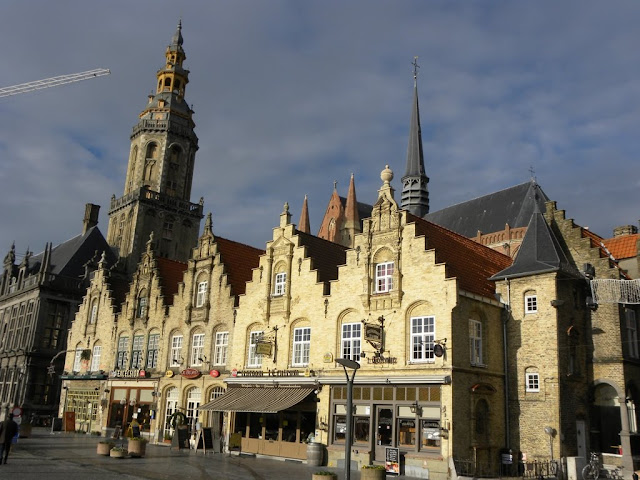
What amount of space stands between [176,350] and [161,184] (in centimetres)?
3648

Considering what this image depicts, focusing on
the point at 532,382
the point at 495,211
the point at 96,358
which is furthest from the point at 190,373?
the point at 495,211

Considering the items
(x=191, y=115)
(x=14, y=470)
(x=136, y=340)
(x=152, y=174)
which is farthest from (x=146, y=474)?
(x=191, y=115)

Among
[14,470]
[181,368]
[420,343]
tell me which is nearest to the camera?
[14,470]

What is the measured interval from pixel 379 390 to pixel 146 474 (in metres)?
10.4

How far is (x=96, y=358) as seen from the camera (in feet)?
150

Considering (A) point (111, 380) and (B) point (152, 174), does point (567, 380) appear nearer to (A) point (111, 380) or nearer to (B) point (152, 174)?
(A) point (111, 380)

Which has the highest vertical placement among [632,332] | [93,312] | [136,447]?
[93,312]

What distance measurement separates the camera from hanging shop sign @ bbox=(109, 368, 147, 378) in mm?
39450

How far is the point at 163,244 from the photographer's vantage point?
69.4 m

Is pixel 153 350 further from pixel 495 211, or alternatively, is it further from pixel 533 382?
pixel 495 211

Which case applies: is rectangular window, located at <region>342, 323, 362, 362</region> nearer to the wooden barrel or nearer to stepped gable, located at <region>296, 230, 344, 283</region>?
stepped gable, located at <region>296, 230, 344, 283</region>

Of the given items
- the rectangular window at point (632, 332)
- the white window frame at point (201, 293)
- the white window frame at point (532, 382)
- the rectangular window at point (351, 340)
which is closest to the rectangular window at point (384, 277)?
the rectangular window at point (351, 340)

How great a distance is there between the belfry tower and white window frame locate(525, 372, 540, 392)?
4998 centimetres

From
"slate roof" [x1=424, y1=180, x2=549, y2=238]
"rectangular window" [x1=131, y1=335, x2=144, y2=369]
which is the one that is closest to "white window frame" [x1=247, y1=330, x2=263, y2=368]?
"rectangular window" [x1=131, y1=335, x2=144, y2=369]
